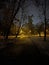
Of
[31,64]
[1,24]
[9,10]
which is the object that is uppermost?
[9,10]

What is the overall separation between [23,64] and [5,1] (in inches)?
663

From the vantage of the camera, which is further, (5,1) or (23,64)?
(5,1)

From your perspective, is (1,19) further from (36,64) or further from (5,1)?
(36,64)

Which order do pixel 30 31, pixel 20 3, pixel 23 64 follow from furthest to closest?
pixel 30 31
pixel 20 3
pixel 23 64

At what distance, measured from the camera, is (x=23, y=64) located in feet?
33.9

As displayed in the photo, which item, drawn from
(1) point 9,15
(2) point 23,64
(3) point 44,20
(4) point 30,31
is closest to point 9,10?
(1) point 9,15

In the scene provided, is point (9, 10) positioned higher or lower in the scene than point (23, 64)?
higher

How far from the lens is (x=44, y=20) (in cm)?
3412

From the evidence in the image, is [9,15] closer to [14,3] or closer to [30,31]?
[14,3]

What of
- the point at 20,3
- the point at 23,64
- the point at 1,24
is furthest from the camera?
the point at 1,24

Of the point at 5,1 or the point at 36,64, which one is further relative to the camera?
the point at 5,1

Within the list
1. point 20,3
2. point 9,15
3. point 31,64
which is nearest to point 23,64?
point 31,64

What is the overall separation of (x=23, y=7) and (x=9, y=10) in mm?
2505

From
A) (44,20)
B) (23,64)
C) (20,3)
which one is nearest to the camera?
(23,64)
